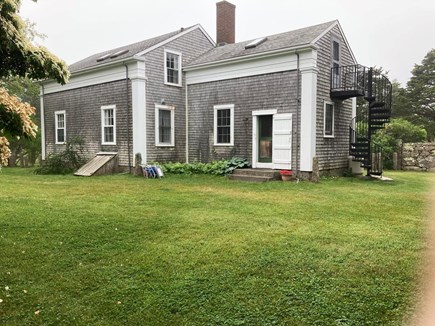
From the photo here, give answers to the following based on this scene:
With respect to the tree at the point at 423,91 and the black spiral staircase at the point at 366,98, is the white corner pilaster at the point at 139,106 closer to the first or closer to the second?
the black spiral staircase at the point at 366,98

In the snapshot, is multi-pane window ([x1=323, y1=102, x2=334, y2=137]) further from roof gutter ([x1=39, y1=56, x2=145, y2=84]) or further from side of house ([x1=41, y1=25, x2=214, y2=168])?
roof gutter ([x1=39, y1=56, x2=145, y2=84])

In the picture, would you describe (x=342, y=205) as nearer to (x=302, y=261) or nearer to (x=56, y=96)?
(x=302, y=261)

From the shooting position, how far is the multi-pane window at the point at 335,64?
42.0ft

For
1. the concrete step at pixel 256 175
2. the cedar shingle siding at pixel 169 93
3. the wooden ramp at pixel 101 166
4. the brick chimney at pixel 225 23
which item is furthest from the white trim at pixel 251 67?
the wooden ramp at pixel 101 166

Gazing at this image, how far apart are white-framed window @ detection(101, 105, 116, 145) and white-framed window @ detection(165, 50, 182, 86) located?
9.02ft

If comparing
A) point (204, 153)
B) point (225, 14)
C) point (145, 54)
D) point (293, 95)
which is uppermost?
point (225, 14)

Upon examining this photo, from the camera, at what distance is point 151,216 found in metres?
6.00

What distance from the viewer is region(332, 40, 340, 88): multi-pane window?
42.0 feet

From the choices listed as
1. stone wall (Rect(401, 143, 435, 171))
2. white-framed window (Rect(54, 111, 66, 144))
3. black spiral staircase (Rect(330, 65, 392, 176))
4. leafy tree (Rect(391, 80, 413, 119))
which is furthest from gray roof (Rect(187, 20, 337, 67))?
leafy tree (Rect(391, 80, 413, 119))

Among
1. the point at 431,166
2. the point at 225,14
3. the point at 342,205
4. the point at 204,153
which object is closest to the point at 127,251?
the point at 342,205

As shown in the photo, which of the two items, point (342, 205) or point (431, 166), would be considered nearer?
point (342, 205)

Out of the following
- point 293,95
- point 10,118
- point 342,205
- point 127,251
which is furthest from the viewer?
point 293,95

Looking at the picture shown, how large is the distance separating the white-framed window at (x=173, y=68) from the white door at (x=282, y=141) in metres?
5.03

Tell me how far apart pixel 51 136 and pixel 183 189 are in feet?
39.5
